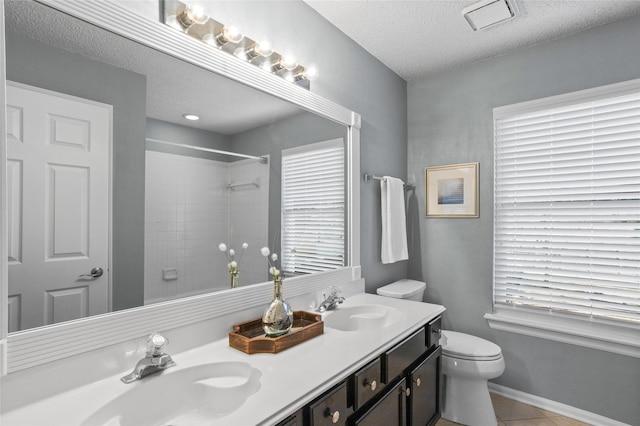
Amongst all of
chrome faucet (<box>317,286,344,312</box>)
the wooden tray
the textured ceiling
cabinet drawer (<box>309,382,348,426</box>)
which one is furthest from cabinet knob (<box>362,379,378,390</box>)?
the textured ceiling

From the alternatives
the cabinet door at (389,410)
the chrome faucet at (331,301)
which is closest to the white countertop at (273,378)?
the cabinet door at (389,410)

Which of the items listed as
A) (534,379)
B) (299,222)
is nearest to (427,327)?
(299,222)

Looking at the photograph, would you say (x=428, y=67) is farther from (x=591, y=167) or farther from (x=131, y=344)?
(x=131, y=344)

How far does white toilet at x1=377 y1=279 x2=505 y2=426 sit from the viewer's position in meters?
2.04

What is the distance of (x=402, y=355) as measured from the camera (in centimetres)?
149

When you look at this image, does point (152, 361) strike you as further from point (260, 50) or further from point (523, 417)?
point (523, 417)

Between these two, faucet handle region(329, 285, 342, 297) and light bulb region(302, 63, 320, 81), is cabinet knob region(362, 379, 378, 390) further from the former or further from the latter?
light bulb region(302, 63, 320, 81)

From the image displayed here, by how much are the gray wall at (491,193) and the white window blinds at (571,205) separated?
98mm

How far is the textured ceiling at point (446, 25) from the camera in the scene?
191cm

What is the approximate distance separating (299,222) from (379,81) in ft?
4.57

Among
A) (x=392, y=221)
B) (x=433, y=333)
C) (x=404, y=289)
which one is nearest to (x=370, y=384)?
(x=433, y=333)

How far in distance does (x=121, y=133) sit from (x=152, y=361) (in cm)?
72

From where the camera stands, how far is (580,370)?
2180mm

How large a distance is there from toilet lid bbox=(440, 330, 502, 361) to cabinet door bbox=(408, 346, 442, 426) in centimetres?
27
